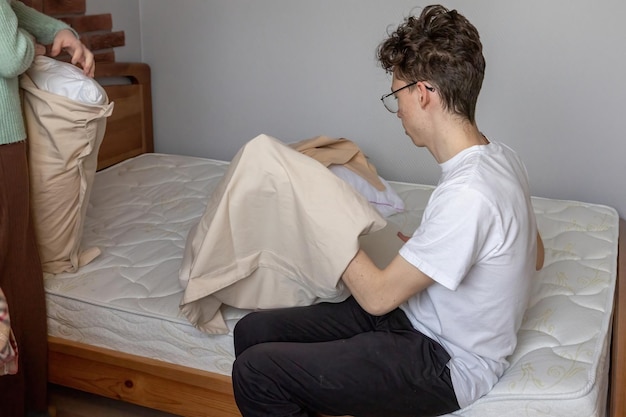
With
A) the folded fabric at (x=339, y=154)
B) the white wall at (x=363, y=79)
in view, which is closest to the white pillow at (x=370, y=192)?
the folded fabric at (x=339, y=154)

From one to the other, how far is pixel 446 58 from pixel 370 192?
3.60 ft

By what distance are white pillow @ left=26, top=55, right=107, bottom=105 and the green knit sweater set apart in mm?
87

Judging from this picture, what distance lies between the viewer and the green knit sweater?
5.07ft

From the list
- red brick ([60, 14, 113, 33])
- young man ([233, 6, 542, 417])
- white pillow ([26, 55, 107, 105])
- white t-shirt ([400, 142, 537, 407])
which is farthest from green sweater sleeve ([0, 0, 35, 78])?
red brick ([60, 14, 113, 33])

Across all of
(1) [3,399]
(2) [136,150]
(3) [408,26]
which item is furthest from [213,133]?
(3) [408,26]

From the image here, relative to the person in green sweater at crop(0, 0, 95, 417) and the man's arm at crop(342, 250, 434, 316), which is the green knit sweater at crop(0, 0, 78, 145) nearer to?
the person in green sweater at crop(0, 0, 95, 417)

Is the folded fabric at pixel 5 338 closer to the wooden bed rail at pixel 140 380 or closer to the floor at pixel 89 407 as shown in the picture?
the wooden bed rail at pixel 140 380

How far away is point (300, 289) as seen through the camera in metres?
1.61

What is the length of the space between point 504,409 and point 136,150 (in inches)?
83.0

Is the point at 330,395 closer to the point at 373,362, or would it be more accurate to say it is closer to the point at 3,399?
the point at 373,362

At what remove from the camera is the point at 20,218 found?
5.66 feet

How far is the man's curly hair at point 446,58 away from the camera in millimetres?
1325

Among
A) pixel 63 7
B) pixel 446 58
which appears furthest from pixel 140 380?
pixel 63 7

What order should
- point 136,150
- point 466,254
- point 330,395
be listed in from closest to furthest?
point 466,254 < point 330,395 < point 136,150
